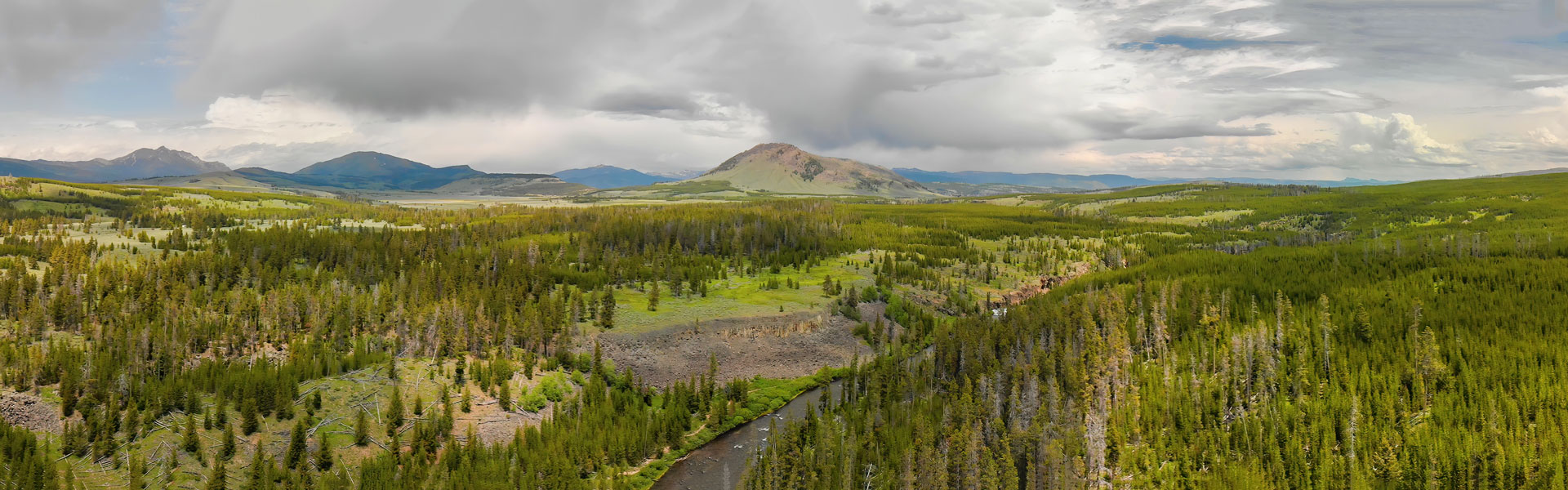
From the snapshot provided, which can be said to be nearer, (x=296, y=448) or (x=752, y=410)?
(x=296, y=448)

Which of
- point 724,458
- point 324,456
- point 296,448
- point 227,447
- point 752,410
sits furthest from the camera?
point 752,410

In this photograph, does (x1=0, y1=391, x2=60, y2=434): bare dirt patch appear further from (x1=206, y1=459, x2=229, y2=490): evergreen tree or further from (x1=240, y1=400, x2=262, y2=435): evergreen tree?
(x1=206, y1=459, x2=229, y2=490): evergreen tree

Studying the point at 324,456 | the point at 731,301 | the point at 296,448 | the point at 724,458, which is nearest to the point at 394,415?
the point at 324,456

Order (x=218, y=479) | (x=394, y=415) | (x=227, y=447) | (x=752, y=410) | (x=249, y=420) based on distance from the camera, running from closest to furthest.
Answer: (x=218, y=479) < (x=227, y=447) < (x=249, y=420) < (x=394, y=415) < (x=752, y=410)

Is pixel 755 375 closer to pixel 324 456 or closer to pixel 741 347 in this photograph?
pixel 741 347

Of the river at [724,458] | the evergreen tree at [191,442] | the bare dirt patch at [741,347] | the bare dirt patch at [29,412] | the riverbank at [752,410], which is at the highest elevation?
the bare dirt patch at [29,412]

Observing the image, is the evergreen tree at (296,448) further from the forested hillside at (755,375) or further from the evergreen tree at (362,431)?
the evergreen tree at (362,431)

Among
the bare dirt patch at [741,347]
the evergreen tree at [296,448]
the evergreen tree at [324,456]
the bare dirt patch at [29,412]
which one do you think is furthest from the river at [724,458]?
the bare dirt patch at [29,412]
